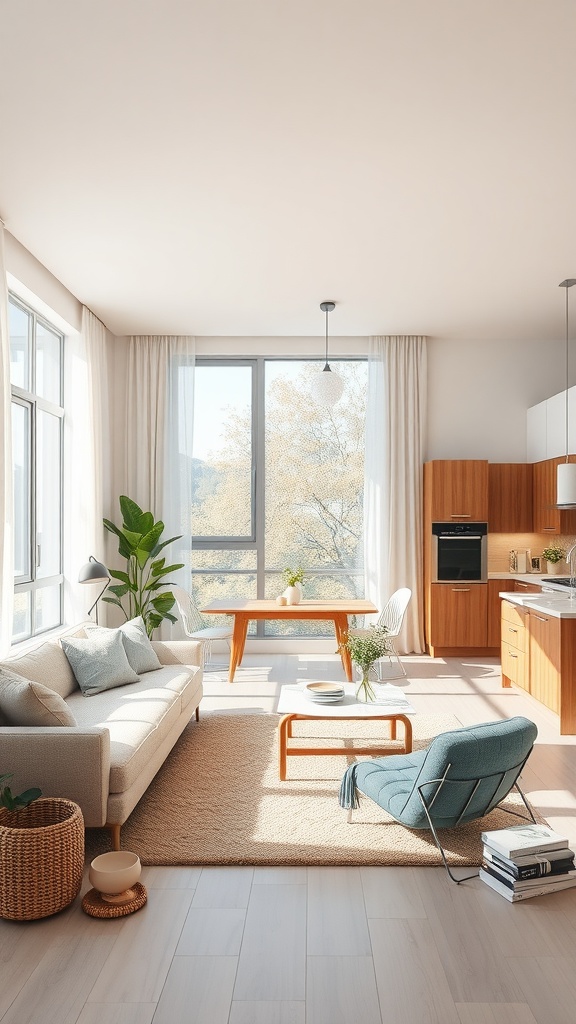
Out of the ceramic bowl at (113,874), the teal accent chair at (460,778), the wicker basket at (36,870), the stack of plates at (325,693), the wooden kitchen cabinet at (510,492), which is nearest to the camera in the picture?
the wicker basket at (36,870)

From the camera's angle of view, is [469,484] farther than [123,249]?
Yes

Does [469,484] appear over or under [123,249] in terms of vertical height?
under

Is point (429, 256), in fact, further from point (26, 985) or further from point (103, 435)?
point (26, 985)

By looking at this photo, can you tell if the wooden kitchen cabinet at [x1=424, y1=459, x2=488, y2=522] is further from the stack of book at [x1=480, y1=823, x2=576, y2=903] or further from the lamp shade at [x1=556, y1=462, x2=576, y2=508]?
the stack of book at [x1=480, y1=823, x2=576, y2=903]

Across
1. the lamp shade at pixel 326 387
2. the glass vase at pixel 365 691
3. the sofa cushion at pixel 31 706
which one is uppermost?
the lamp shade at pixel 326 387

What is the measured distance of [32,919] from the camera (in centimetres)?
262

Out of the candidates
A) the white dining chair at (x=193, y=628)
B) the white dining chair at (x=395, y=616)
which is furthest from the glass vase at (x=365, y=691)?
the white dining chair at (x=193, y=628)

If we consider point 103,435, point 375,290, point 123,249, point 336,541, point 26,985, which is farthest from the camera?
point 336,541

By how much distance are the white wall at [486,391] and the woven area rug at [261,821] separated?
3875 millimetres

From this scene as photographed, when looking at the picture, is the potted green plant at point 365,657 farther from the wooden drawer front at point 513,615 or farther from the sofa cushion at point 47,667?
the wooden drawer front at point 513,615

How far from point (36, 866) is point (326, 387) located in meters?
4.60

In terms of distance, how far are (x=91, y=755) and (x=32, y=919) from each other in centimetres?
59

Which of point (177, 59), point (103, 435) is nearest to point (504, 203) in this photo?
point (177, 59)

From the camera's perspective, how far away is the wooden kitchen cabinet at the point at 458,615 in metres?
7.21
